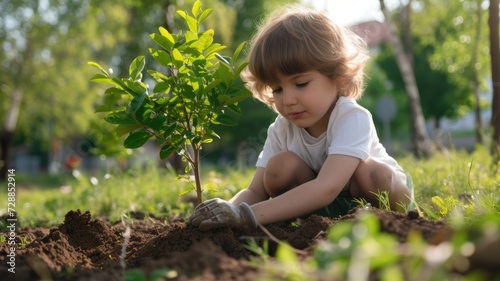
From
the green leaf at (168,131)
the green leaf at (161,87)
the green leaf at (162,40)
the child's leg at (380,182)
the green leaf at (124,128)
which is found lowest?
the child's leg at (380,182)

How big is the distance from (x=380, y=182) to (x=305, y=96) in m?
0.55

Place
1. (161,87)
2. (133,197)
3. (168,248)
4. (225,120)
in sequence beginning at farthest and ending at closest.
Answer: (133,197) < (225,120) < (161,87) < (168,248)

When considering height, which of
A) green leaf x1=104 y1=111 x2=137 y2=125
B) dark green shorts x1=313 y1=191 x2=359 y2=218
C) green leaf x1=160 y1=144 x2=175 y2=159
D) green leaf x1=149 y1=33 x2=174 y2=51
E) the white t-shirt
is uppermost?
green leaf x1=149 y1=33 x2=174 y2=51

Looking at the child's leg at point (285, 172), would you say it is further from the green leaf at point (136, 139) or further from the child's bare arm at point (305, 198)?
the green leaf at point (136, 139)

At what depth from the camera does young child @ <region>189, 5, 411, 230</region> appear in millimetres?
2660

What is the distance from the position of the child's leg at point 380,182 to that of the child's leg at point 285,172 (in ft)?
0.90

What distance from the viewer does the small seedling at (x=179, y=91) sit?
257cm

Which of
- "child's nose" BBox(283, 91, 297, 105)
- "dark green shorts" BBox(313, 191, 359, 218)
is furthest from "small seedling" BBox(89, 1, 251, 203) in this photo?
"dark green shorts" BBox(313, 191, 359, 218)

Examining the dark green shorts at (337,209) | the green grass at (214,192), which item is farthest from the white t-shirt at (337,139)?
the green grass at (214,192)

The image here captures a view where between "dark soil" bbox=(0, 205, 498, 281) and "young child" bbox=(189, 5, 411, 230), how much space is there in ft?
0.77

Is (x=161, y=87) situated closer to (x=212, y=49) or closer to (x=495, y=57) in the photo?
(x=212, y=49)

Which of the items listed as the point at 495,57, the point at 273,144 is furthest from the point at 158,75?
the point at 495,57

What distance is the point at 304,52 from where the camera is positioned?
2.86 meters

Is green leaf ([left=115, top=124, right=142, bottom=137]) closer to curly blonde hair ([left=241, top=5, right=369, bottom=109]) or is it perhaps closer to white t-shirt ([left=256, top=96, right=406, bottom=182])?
curly blonde hair ([left=241, top=5, right=369, bottom=109])
